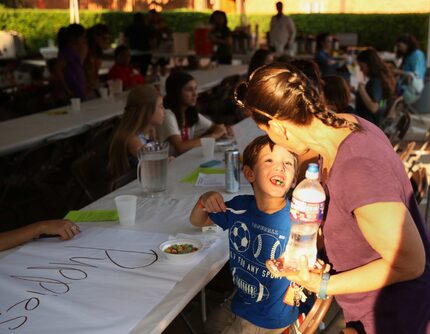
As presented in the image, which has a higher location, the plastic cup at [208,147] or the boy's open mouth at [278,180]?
the boy's open mouth at [278,180]

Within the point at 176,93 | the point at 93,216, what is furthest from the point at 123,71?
the point at 93,216

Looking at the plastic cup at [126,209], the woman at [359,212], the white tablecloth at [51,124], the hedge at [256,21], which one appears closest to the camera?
the woman at [359,212]

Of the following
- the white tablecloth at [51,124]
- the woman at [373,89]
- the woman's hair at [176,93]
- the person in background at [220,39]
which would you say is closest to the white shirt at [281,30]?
the person in background at [220,39]

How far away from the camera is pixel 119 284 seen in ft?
5.55

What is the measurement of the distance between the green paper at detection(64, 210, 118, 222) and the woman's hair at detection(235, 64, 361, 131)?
1091 mm

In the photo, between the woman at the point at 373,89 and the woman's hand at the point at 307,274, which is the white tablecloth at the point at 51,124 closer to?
the woman at the point at 373,89

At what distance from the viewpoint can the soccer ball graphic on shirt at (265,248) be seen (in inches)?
71.1

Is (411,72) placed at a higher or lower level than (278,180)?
higher

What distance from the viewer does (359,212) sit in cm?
126

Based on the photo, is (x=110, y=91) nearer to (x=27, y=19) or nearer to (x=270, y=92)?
(x=270, y=92)

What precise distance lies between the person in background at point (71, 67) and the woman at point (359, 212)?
17.0 ft

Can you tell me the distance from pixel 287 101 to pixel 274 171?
0.52 meters

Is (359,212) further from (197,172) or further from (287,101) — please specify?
(197,172)

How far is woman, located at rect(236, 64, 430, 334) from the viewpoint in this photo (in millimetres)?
1238
